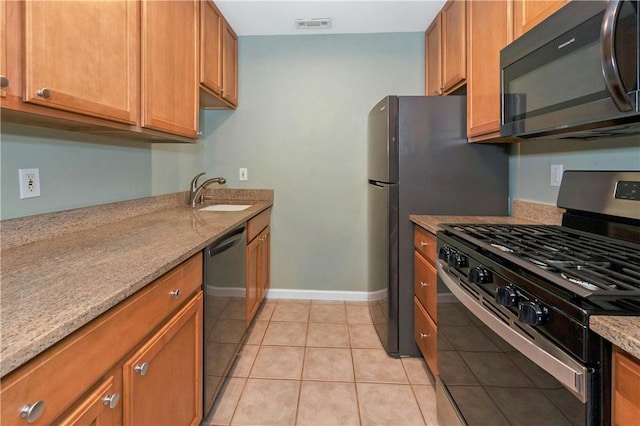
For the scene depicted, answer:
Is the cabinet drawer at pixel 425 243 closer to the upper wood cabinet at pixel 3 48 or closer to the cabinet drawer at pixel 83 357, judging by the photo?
the cabinet drawer at pixel 83 357

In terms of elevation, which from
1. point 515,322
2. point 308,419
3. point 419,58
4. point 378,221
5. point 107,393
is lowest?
point 308,419

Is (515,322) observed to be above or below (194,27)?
below

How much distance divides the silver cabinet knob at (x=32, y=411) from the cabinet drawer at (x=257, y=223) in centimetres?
159

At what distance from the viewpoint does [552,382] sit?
74cm

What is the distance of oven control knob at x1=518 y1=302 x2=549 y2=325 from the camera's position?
754 millimetres

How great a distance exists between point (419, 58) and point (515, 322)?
2604 mm

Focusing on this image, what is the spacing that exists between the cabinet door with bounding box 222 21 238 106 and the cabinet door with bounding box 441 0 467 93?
5.52 feet

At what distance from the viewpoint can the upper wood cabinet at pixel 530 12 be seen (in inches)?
51.0

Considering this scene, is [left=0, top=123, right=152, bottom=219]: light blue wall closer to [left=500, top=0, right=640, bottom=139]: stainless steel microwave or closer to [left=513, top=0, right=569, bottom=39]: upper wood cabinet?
[left=500, top=0, right=640, bottom=139]: stainless steel microwave

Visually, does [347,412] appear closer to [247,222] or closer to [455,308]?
[455,308]

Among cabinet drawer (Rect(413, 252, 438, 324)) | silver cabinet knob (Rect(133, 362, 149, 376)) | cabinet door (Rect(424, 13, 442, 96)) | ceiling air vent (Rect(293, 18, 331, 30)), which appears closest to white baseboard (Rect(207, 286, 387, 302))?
cabinet drawer (Rect(413, 252, 438, 324))

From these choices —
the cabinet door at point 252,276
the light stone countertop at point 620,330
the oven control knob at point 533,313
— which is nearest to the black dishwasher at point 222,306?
the cabinet door at point 252,276

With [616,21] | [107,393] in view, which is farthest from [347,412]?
[616,21]

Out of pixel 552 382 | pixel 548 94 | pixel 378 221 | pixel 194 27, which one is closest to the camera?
pixel 552 382
